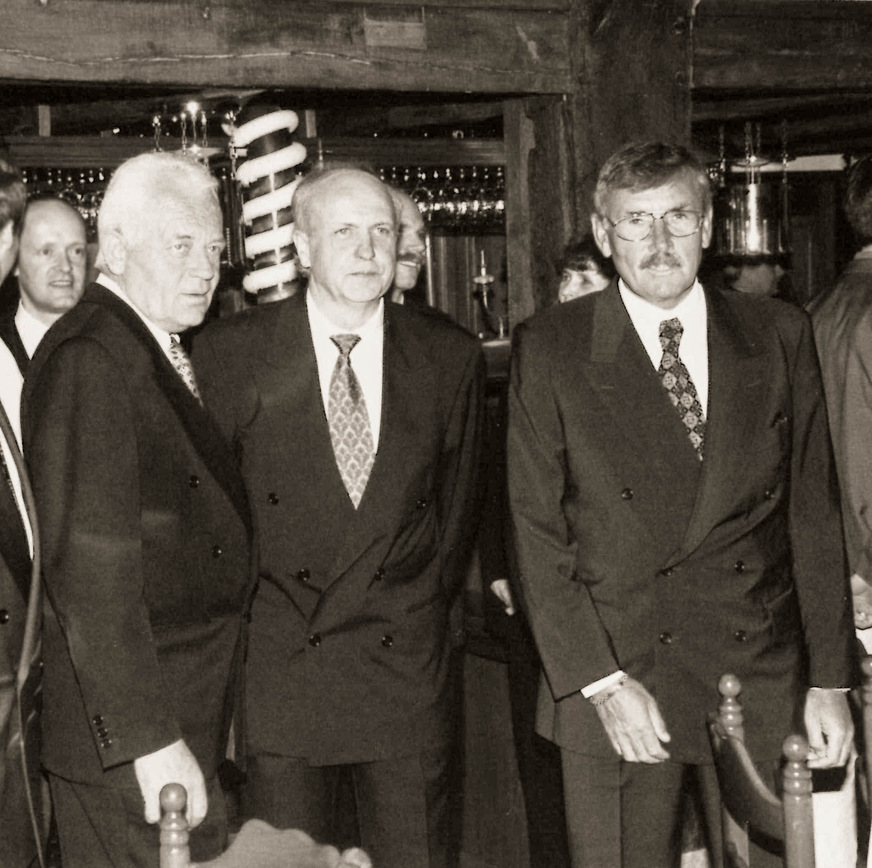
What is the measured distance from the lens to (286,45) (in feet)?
14.5

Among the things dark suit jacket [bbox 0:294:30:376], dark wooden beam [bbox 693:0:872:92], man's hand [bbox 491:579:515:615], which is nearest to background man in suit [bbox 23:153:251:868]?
man's hand [bbox 491:579:515:615]

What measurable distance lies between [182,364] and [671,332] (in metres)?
0.94

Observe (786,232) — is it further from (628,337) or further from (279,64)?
(628,337)

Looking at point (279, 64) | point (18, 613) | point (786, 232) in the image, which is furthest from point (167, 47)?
point (786, 232)

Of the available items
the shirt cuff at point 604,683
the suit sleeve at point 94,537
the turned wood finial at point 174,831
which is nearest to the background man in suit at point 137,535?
the suit sleeve at point 94,537

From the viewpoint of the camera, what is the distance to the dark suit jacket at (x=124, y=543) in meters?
2.62

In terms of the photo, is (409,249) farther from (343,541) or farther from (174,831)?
(174,831)

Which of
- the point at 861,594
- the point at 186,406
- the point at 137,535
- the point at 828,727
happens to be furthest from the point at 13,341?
the point at 828,727

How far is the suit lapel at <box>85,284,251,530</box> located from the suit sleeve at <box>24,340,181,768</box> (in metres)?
0.11

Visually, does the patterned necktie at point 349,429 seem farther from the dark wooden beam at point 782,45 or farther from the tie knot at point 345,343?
the dark wooden beam at point 782,45

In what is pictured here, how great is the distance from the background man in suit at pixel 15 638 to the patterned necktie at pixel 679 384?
4.02 ft

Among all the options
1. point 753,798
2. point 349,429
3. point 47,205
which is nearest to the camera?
point 753,798

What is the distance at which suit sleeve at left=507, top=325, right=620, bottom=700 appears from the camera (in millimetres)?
2988

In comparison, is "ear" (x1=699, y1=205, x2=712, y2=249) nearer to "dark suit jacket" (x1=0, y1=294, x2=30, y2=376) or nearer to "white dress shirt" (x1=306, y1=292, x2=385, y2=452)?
"white dress shirt" (x1=306, y1=292, x2=385, y2=452)
